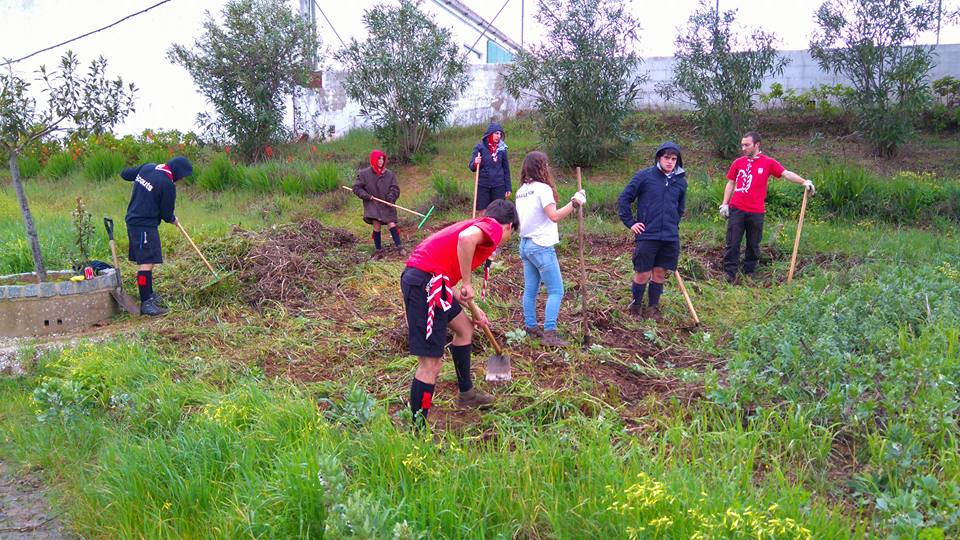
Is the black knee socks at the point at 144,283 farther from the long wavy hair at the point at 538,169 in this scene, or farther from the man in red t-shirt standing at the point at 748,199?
the man in red t-shirt standing at the point at 748,199

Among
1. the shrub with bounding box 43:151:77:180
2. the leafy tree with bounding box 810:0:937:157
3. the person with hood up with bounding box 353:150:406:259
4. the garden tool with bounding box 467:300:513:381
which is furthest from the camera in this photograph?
the shrub with bounding box 43:151:77:180

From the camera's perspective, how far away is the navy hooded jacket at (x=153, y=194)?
767cm

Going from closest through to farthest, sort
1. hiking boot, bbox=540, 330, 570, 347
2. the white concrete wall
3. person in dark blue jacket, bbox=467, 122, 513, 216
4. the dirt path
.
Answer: the dirt path < hiking boot, bbox=540, 330, 570, 347 < person in dark blue jacket, bbox=467, 122, 513, 216 < the white concrete wall

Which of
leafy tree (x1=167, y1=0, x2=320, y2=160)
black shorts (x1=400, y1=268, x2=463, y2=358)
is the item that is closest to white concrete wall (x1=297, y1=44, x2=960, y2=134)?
leafy tree (x1=167, y1=0, x2=320, y2=160)

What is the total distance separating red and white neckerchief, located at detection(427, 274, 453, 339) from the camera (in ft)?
14.3

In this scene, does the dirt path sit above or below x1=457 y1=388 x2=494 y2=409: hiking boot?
below

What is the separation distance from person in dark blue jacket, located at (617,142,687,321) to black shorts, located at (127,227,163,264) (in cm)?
457

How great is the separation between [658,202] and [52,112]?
5.60 m

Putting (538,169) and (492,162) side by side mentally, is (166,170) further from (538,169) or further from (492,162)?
(538,169)

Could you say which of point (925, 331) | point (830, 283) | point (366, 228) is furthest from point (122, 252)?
point (925, 331)

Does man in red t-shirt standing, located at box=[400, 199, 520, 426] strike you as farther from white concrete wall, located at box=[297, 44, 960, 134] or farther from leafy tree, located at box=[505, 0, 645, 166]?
white concrete wall, located at box=[297, 44, 960, 134]

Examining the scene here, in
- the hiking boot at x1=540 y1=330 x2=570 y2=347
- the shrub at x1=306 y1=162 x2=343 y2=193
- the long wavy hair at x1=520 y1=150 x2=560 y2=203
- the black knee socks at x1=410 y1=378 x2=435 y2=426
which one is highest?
the long wavy hair at x1=520 y1=150 x2=560 y2=203

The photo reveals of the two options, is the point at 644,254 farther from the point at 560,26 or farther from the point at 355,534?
the point at 560,26

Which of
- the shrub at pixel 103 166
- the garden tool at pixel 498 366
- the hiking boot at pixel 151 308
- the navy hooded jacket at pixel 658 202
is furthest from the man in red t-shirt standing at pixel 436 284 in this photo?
the shrub at pixel 103 166
